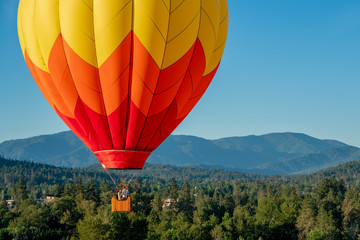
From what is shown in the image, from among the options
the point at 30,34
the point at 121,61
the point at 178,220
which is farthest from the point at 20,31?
the point at 178,220

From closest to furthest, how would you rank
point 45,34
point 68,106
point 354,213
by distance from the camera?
point 45,34, point 68,106, point 354,213

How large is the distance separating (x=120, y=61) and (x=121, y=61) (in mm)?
37

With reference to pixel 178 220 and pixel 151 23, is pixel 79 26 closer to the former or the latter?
pixel 151 23

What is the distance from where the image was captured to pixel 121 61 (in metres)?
16.1

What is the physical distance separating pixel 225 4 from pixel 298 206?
6007 centimetres

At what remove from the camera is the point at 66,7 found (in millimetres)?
15633

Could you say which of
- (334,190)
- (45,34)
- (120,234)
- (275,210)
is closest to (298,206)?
(275,210)

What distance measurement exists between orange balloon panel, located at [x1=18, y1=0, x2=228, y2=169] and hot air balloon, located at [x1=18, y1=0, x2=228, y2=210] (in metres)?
0.04

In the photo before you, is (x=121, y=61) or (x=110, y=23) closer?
(x=110, y=23)

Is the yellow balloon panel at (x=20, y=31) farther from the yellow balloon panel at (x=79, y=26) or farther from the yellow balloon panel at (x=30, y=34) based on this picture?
the yellow balloon panel at (x=79, y=26)

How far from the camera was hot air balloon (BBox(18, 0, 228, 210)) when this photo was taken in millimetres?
15617

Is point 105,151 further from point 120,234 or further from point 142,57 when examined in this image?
point 120,234

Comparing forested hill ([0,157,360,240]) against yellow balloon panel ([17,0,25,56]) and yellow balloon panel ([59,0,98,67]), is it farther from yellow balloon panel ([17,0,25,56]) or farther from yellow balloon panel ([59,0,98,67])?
yellow balloon panel ([59,0,98,67])

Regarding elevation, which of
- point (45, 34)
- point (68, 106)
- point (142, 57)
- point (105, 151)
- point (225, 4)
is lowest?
point (105, 151)
